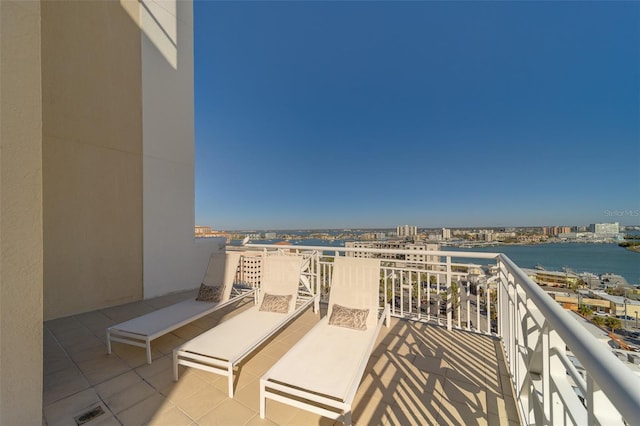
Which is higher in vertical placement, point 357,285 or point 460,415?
point 357,285

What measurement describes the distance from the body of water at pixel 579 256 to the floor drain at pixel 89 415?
138 inches

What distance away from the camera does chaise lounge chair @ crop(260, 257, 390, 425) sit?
1818 mm

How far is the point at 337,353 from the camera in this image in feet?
7.70

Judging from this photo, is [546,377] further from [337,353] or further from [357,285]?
[357,285]

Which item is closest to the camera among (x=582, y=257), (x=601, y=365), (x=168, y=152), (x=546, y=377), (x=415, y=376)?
(x=601, y=365)

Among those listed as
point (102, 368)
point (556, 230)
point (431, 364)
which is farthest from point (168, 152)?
point (556, 230)

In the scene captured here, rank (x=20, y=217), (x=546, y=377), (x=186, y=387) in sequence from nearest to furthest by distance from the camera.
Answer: (x=546, y=377)
(x=20, y=217)
(x=186, y=387)

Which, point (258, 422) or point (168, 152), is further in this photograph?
point (168, 152)

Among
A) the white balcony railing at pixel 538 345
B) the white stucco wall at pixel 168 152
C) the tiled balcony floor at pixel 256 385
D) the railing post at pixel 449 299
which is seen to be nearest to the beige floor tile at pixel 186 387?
the tiled balcony floor at pixel 256 385

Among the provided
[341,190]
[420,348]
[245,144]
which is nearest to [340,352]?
[420,348]

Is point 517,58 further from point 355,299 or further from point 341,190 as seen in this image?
point 341,190

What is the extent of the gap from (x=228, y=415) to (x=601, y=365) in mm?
2428

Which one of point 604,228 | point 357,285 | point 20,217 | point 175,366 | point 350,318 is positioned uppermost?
point 20,217

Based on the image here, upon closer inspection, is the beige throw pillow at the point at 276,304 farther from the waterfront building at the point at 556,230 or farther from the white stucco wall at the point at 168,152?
the waterfront building at the point at 556,230
